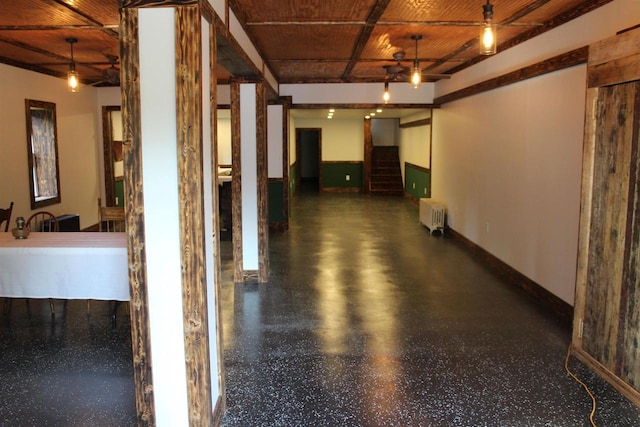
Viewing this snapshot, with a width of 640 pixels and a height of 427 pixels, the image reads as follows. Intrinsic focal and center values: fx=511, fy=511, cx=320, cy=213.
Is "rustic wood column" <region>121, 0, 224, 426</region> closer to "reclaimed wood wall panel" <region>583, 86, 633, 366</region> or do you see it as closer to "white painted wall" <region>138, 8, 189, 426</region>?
"white painted wall" <region>138, 8, 189, 426</region>

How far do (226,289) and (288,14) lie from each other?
2.84m

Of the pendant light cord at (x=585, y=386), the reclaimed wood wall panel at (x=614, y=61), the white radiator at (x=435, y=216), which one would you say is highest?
the reclaimed wood wall panel at (x=614, y=61)

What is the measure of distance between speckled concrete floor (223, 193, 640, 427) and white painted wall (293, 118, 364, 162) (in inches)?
343

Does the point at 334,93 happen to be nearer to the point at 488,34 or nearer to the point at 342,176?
the point at 488,34

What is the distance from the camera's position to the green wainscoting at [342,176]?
49.5 ft

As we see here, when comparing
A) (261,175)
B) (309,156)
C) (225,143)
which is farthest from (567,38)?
(309,156)

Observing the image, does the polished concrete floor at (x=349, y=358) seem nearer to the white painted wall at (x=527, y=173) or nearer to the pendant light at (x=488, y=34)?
the white painted wall at (x=527, y=173)

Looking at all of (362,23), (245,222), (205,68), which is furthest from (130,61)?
(245,222)

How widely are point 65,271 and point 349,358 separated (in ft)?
7.06

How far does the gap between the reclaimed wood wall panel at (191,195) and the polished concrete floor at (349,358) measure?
596 millimetres

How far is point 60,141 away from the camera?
741cm

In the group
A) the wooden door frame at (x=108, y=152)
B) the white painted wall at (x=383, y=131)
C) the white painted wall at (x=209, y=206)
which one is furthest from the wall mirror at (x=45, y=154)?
the white painted wall at (x=383, y=131)

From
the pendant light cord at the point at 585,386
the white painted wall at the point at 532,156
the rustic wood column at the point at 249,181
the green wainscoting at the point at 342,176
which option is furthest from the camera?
the green wainscoting at the point at 342,176

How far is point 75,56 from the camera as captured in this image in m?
6.12
